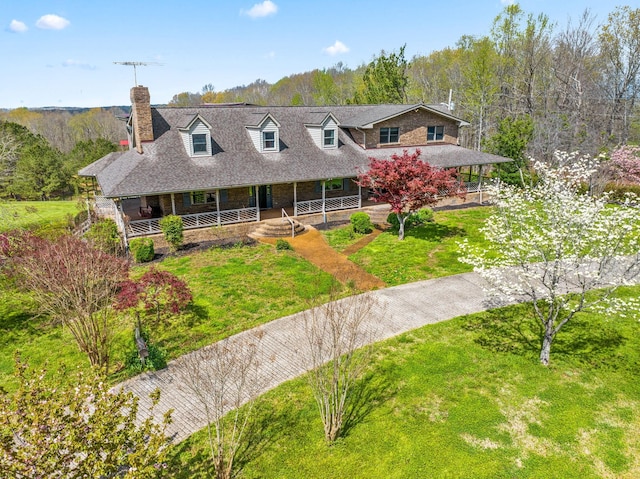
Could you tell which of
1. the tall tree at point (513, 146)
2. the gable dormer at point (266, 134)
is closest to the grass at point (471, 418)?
the gable dormer at point (266, 134)

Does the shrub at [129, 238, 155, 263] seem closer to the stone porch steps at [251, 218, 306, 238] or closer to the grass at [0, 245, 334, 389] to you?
the grass at [0, 245, 334, 389]

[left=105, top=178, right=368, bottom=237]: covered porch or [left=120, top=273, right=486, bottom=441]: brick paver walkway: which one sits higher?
[left=105, top=178, right=368, bottom=237]: covered porch

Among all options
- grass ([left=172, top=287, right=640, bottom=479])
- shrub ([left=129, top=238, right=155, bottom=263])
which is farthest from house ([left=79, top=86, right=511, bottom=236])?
grass ([left=172, top=287, right=640, bottom=479])

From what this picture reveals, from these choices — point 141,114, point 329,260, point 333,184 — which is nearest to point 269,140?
point 333,184

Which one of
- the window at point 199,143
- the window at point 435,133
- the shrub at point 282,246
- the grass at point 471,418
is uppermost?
the window at point 435,133

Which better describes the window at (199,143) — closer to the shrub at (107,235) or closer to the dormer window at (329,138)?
the shrub at (107,235)
